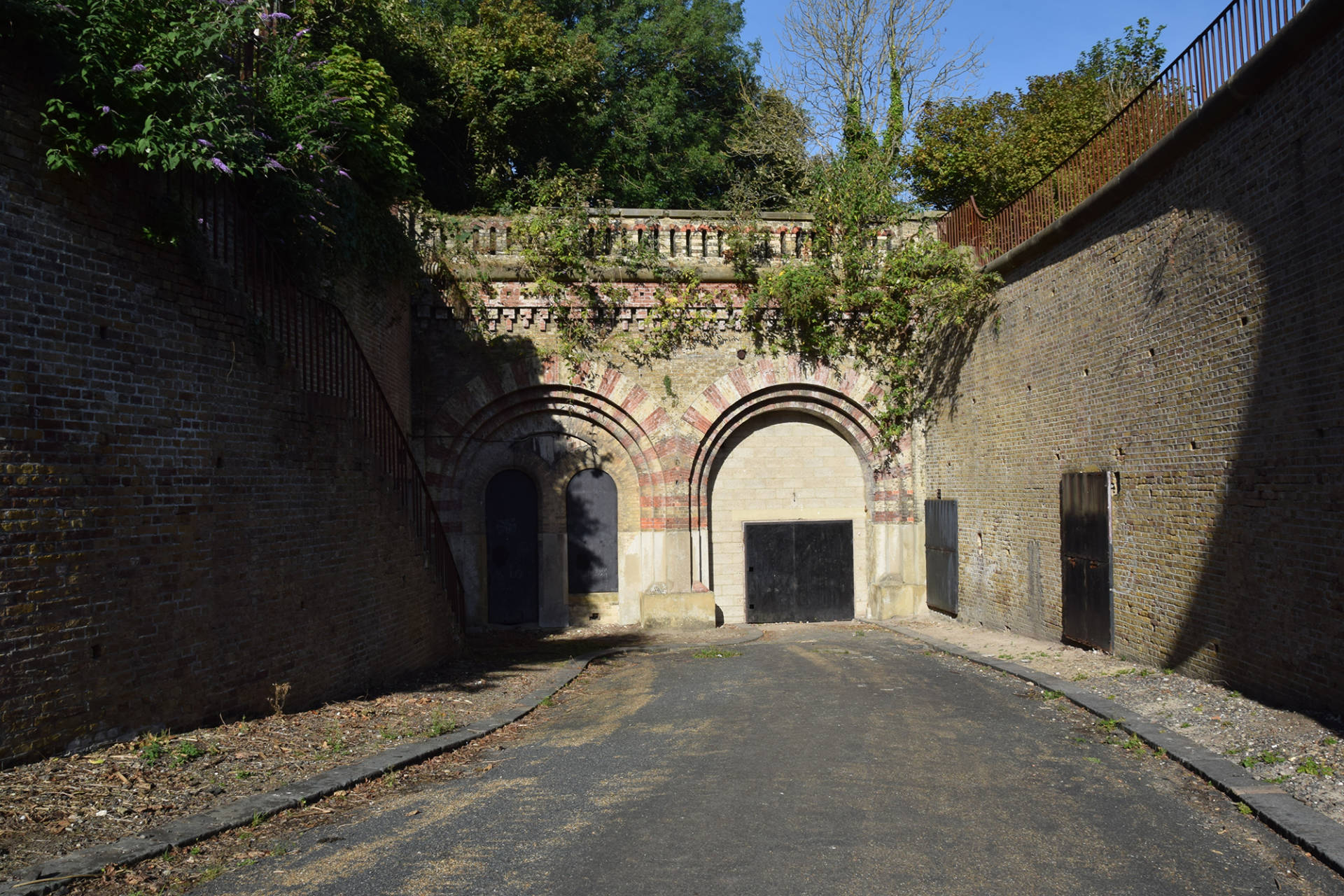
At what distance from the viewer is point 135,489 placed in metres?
6.36

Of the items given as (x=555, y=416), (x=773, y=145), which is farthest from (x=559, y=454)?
(x=773, y=145)

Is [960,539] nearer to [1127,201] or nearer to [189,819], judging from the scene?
[1127,201]

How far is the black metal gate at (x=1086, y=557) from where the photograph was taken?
10.5 meters

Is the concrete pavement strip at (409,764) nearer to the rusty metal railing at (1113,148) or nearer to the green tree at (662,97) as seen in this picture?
the rusty metal railing at (1113,148)

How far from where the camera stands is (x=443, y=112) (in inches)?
742

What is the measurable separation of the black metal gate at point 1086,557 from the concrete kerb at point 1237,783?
1.56 meters

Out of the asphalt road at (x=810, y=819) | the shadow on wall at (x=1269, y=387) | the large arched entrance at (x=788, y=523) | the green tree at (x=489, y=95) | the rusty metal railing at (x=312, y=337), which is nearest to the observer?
the asphalt road at (x=810, y=819)

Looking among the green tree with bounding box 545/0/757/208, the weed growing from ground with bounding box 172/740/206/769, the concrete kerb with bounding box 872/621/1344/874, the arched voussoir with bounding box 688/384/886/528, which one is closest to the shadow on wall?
the concrete kerb with bounding box 872/621/1344/874

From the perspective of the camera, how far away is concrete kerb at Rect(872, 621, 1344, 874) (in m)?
4.80

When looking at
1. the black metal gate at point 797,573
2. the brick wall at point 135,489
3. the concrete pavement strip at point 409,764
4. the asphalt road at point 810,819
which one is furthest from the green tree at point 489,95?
the asphalt road at point 810,819

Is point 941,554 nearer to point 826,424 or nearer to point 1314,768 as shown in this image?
point 826,424

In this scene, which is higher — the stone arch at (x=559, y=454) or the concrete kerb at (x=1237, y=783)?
the stone arch at (x=559, y=454)

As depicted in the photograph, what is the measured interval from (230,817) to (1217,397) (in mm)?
8486

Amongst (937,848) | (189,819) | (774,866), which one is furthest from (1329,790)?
(189,819)
